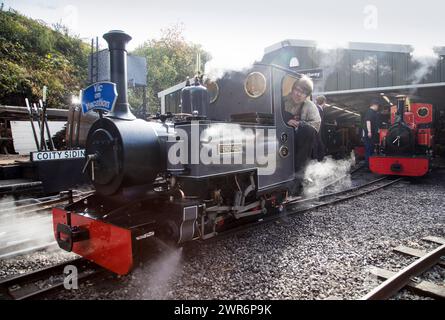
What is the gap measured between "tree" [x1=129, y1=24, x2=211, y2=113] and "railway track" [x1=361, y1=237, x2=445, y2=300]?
57.2 ft

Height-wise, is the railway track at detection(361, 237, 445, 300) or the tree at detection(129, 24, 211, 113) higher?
the tree at detection(129, 24, 211, 113)

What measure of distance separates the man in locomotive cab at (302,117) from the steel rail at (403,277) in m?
2.13

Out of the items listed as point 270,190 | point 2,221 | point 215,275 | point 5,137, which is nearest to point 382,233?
point 270,190

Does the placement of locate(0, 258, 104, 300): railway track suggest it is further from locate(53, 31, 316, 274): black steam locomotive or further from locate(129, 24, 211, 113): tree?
locate(129, 24, 211, 113): tree

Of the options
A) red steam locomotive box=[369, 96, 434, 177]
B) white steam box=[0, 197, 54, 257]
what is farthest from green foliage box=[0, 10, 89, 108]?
red steam locomotive box=[369, 96, 434, 177]

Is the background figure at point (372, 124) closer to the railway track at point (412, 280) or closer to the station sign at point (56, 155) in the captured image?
the railway track at point (412, 280)

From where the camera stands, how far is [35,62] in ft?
48.8

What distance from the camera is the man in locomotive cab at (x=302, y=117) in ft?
15.9

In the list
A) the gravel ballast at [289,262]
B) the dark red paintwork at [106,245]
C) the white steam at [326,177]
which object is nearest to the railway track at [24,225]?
the gravel ballast at [289,262]

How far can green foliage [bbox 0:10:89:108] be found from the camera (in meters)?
12.9

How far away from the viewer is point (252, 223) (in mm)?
4453

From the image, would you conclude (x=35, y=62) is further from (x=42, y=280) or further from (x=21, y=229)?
(x=42, y=280)

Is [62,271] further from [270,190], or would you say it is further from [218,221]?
[270,190]

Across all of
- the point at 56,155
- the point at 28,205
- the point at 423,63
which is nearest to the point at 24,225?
the point at 28,205
